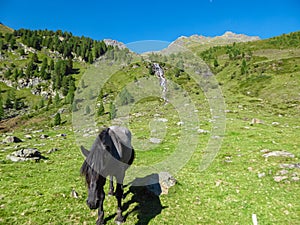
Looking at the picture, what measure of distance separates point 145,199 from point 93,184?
493 centimetres

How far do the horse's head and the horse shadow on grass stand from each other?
3.21 meters

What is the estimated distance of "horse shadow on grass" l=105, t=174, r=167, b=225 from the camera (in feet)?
33.6

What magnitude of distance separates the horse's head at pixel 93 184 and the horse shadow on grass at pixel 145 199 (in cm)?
321

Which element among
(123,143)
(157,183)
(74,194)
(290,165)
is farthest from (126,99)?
(123,143)

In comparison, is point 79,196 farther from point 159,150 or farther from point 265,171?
point 265,171

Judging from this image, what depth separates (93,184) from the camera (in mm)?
7551

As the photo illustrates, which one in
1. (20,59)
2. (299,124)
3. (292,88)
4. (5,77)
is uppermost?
(20,59)

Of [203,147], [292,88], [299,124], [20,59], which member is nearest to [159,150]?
[203,147]

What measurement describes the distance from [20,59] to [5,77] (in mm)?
24007

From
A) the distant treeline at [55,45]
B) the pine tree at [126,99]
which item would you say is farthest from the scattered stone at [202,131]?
the distant treeline at [55,45]

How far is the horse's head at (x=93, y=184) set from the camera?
7.31 metres

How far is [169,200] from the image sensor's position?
11.7m

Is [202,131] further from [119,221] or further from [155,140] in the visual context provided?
[119,221]

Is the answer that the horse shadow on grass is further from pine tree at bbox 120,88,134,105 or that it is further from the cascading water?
the cascading water
